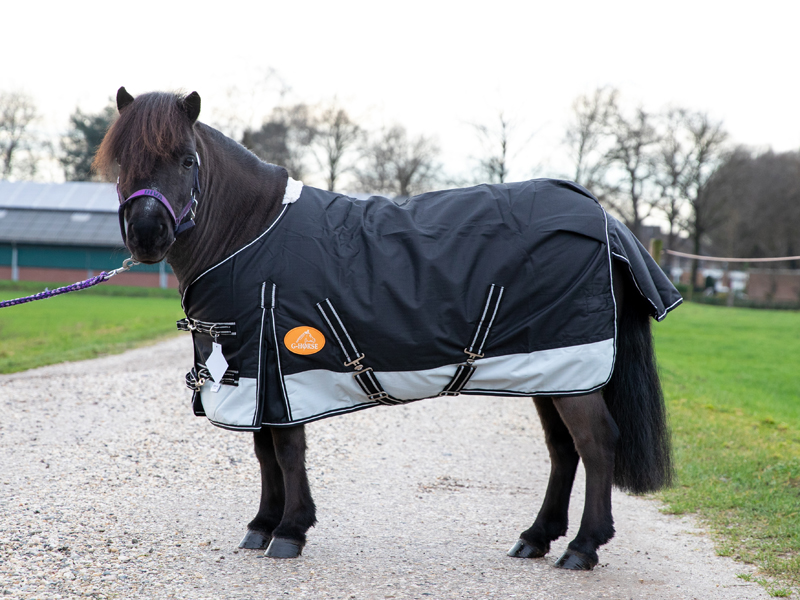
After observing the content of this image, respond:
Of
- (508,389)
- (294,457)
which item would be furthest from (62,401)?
(508,389)

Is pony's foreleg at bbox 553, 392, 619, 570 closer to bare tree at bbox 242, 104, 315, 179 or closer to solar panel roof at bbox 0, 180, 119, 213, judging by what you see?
bare tree at bbox 242, 104, 315, 179

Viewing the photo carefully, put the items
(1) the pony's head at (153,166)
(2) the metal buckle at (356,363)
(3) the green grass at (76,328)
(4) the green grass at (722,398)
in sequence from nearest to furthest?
1. (1) the pony's head at (153,166)
2. (2) the metal buckle at (356,363)
3. (4) the green grass at (722,398)
4. (3) the green grass at (76,328)

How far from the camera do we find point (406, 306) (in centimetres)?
337

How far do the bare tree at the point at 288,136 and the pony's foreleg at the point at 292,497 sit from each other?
39.5 metres

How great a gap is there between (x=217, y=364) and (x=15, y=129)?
50.2 metres

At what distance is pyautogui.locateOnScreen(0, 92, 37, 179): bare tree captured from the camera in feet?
146

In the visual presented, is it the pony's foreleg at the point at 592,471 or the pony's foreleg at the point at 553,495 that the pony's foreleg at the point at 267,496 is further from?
the pony's foreleg at the point at 592,471

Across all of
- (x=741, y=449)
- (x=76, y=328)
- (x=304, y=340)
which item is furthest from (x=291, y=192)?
(x=76, y=328)

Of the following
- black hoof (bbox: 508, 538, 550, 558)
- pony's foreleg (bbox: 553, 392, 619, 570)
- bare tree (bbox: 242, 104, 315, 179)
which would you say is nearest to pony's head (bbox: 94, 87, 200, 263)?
pony's foreleg (bbox: 553, 392, 619, 570)

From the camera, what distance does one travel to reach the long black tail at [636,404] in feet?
11.9

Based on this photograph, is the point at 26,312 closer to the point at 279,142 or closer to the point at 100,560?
the point at 279,142

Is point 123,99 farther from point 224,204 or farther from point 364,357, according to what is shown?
point 364,357

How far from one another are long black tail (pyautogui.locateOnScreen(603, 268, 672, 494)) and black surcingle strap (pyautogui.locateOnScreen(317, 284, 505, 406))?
775mm

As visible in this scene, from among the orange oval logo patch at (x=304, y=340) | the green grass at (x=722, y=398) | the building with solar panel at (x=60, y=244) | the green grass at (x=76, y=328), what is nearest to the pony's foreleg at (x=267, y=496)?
the orange oval logo patch at (x=304, y=340)
